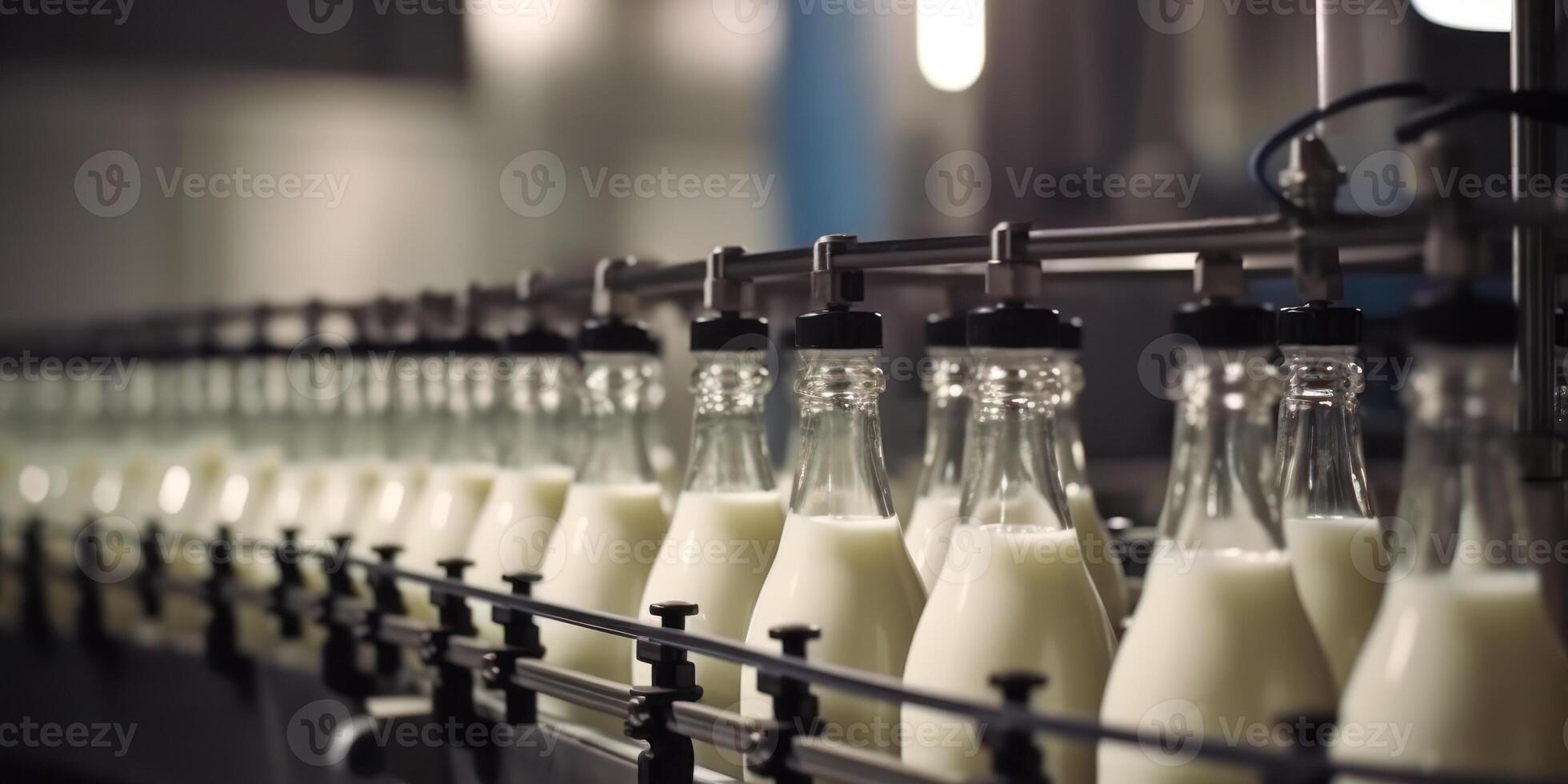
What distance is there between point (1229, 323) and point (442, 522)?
67 cm

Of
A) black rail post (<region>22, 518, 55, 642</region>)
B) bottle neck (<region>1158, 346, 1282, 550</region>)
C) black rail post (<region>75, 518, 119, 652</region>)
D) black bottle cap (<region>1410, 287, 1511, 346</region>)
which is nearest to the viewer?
black bottle cap (<region>1410, 287, 1511, 346</region>)

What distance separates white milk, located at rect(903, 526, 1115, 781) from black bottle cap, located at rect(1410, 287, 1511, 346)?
21 cm

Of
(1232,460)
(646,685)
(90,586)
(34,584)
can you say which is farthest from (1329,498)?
(34,584)

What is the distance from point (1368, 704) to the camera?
17.5 inches

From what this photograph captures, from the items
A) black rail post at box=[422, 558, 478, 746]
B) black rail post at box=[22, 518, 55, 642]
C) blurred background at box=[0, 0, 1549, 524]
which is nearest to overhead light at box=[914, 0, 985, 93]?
blurred background at box=[0, 0, 1549, 524]

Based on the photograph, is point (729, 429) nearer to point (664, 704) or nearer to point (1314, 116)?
point (664, 704)

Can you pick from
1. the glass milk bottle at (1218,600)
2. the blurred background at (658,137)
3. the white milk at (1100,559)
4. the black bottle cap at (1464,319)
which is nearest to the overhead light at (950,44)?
the blurred background at (658,137)

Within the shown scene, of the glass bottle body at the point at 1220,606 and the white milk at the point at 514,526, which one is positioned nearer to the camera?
the glass bottle body at the point at 1220,606

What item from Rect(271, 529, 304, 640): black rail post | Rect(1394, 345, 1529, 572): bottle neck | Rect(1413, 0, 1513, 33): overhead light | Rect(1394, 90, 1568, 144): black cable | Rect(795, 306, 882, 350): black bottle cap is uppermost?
Rect(1413, 0, 1513, 33): overhead light

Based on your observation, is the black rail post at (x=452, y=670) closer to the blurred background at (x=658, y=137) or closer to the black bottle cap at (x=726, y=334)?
the black bottle cap at (x=726, y=334)

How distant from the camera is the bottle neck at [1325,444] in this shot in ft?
2.02

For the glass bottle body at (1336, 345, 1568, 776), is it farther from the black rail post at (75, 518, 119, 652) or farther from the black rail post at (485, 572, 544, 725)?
the black rail post at (75, 518, 119, 652)

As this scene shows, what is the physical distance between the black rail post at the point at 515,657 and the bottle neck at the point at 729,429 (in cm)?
11

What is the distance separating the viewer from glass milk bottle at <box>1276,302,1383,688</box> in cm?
58
